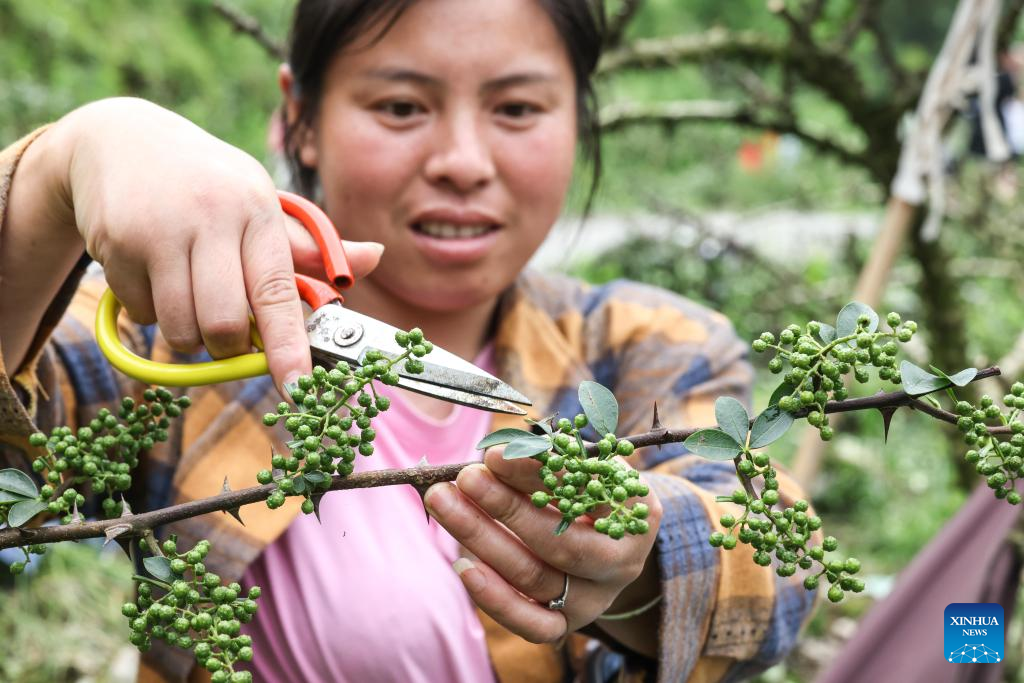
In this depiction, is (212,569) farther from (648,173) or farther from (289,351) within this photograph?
(648,173)

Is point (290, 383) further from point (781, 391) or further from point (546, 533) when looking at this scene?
point (781, 391)

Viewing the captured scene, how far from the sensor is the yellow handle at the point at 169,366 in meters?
0.88

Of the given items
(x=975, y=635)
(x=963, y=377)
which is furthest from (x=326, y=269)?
(x=975, y=635)

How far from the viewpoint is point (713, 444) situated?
0.75 metres

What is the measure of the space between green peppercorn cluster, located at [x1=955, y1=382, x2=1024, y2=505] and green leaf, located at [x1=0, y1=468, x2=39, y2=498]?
2.39 ft

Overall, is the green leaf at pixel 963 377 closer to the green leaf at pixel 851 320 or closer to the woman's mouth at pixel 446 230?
the green leaf at pixel 851 320

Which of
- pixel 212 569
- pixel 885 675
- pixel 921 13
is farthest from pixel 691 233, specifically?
pixel 921 13

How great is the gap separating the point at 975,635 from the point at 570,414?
0.77 m

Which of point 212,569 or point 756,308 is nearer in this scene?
point 212,569

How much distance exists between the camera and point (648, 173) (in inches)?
328

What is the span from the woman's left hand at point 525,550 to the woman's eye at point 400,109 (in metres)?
0.72

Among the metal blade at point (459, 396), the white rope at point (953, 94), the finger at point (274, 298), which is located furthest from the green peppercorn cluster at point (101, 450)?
the white rope at point (953, 94)

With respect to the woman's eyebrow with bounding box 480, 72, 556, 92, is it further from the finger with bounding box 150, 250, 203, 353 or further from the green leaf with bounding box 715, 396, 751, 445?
the green leaf with bounding box 715, 396, 751, 445

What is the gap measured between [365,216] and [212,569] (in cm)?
54
